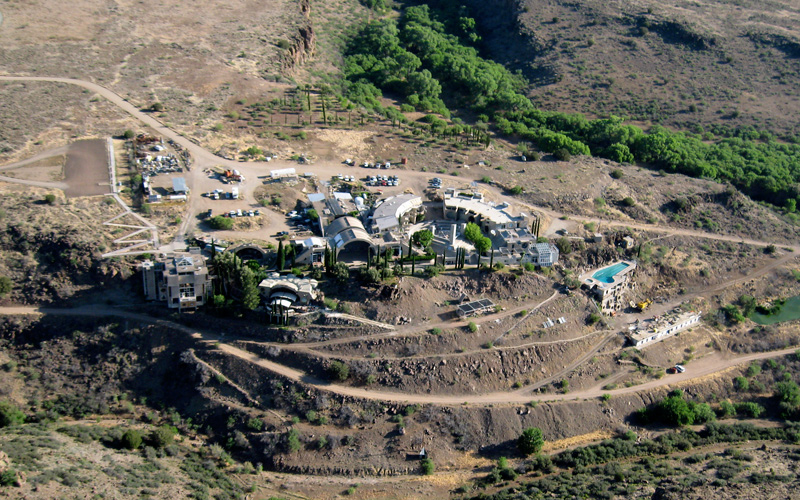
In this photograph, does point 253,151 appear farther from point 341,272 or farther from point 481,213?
point 481,213

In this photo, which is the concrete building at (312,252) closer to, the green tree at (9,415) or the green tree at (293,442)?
the green tree at (293,442)

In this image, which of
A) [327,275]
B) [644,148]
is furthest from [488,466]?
[644,148]

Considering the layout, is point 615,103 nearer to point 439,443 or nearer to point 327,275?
point 327,275

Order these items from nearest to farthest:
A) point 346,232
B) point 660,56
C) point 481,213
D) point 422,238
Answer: point 346,232
point 422,238
point 481,213
point 660,56

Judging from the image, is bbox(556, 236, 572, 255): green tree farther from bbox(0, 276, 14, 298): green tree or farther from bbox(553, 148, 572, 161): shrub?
bbox(0, 276, 14, 298): green tree

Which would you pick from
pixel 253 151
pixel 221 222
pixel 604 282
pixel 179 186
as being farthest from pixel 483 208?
pixel 179 186
